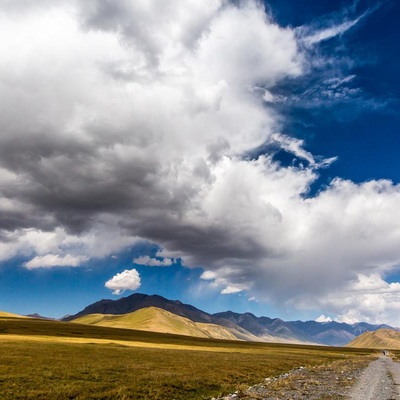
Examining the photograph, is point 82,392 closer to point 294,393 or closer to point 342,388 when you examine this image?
point 294,393

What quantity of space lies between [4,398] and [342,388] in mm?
27640

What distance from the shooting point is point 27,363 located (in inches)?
1654

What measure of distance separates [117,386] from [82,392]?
404 centimetres

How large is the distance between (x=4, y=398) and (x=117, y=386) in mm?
9239

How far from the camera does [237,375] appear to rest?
41.7 m

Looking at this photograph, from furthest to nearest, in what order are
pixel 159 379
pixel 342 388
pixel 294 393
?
pixel 159 379
pixel 342 388
pixel 294 393

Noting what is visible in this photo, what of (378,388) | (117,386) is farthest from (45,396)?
(378,388)

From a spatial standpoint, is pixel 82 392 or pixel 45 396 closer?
pixel 45 396

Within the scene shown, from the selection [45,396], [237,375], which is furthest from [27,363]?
[237,375]

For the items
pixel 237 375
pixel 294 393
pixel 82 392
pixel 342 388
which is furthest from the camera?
pixel 237 375

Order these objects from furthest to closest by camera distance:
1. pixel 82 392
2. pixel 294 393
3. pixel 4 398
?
pixel 294 393 < pixel 82 392 < pixel 4 398

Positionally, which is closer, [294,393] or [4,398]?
[4,398]

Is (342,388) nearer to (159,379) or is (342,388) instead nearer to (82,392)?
(159,379)

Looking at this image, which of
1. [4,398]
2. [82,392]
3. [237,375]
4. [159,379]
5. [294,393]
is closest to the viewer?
[4,398]
